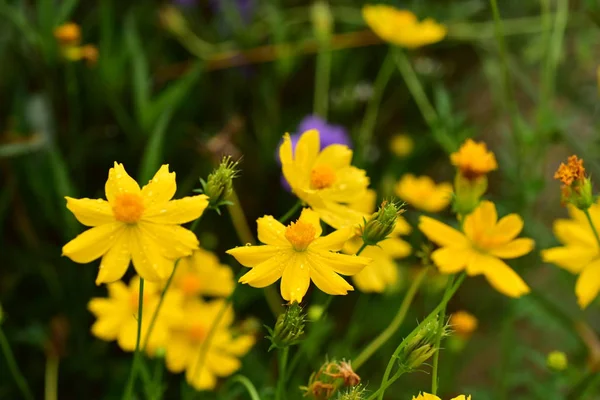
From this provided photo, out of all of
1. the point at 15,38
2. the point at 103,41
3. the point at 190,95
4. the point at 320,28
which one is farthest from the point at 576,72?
the point at 15,38

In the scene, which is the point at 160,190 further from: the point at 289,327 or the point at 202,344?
the point at 202,344

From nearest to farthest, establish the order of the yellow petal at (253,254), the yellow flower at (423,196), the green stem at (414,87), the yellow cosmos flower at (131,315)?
the yellow petal at (253,254)
the yellow cosmos flower at (131,315)
the yellow flower at (423,196)
the green stem at (414,87)

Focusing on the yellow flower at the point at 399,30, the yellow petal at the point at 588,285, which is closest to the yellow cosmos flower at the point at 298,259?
the yellow petal at the point at 588,285

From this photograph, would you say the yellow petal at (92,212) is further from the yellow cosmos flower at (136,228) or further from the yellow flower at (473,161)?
the yellow flower at (473,161)

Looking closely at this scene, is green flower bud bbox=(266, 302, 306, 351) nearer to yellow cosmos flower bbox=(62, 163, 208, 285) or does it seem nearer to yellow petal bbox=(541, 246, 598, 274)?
yellow cosmos flower bbox=(62, 163, 208, 285)

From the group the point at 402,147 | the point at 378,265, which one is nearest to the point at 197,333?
the point at 378,265
